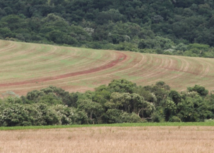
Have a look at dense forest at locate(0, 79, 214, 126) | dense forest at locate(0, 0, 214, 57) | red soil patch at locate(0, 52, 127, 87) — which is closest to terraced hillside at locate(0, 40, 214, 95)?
red soil patch at locate(0, 52, 127, 87)

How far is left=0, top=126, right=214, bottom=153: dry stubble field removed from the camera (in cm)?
2155

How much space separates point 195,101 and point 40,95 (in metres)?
17.3

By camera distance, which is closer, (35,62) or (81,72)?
(81,72)

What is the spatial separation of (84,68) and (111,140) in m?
54.5

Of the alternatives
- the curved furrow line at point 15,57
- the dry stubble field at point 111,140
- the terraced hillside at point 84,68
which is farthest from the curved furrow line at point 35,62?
the dry stubble field at point 111,140

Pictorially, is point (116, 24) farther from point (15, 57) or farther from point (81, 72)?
point (81, 72)

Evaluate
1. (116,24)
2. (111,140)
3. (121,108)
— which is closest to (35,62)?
(121,108)

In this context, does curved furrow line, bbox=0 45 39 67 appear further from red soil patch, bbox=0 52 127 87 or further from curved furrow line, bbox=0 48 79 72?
red soil patch, bbox=0 52 127 87

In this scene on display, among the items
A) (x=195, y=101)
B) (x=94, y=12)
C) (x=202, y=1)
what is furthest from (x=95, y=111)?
(x=202, y=1)

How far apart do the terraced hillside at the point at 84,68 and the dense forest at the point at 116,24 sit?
22.2 m

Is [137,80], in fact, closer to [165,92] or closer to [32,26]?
[165,92]

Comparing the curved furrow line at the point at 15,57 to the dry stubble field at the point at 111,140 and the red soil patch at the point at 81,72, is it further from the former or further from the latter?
the dry stubble field at the point at 111,140

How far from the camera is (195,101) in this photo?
145ft

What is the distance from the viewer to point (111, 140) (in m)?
25.0
